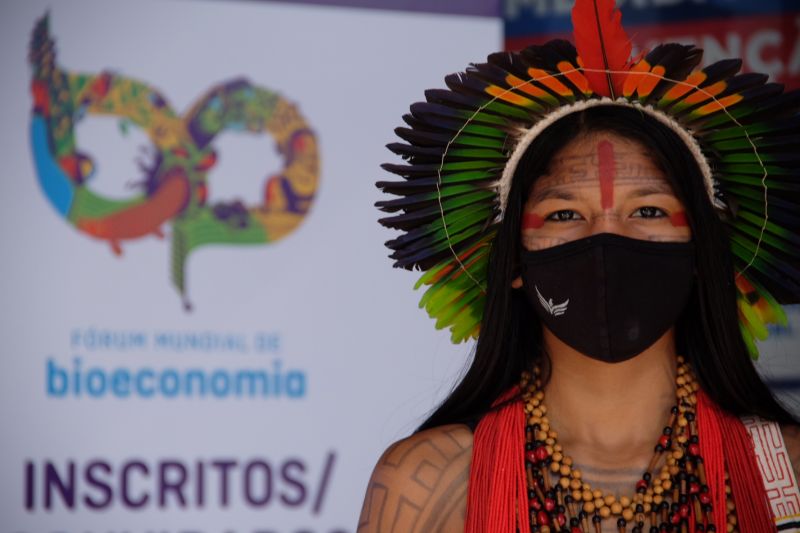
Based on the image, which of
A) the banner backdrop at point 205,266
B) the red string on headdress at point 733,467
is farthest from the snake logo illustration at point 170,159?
the red string on headdress at point 733,467

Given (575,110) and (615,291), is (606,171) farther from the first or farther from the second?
(615,291)

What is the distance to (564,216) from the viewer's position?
2.61 m

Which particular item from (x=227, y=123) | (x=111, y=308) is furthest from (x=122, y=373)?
(x=227, y=123)

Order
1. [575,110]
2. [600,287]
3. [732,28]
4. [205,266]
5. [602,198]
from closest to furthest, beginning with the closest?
1. [600,287]
2. [602,198]
3. [575,110]
4. [205,266]
5. [732,28]

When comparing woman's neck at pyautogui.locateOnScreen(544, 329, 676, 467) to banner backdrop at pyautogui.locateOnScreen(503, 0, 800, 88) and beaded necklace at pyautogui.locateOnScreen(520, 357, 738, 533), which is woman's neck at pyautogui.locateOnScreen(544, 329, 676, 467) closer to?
beaded necklace at pyautogui.locateOnScreen(520, 357, 738, 533)

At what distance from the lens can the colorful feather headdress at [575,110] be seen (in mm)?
2557

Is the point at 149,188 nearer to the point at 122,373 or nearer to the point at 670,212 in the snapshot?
the point at 122,373

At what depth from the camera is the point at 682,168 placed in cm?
261

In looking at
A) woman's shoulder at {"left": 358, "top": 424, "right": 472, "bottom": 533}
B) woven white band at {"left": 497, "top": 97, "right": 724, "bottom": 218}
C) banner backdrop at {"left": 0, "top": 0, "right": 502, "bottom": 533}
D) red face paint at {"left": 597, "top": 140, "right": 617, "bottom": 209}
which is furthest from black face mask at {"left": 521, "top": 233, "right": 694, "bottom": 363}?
banner backdrop at {"left": 0, "top": 0, "right": 502, "bottom": 533}

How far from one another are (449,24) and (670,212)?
192 centimetres

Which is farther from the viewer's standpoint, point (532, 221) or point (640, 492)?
point (532, 221)

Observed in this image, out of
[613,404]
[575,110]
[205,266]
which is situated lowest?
[613,404]

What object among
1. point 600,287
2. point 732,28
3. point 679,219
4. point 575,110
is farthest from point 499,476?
point 732,28

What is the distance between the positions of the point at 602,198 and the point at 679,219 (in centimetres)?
18
